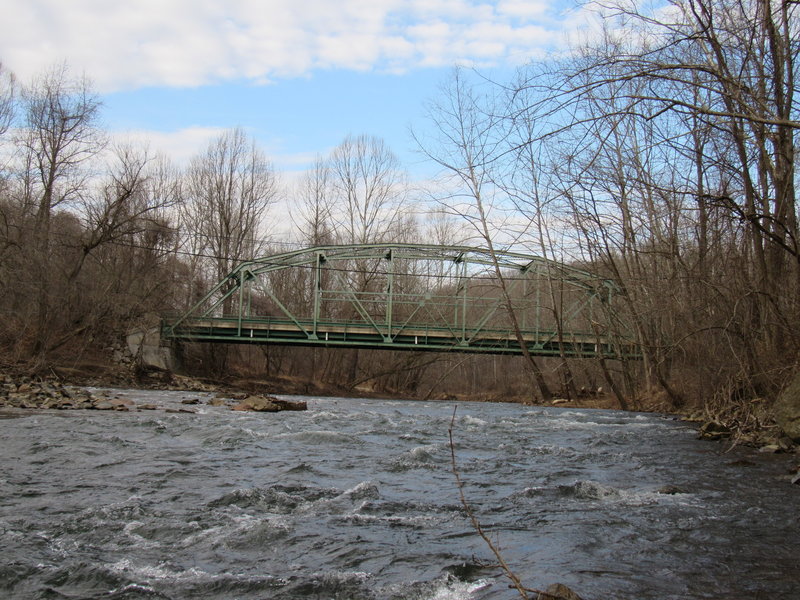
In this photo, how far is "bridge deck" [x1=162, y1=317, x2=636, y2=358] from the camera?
29.0 meters

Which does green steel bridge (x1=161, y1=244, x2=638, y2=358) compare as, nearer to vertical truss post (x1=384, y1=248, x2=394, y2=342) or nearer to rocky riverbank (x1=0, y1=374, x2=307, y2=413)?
vertical truss post (x1=384, y1=248, x2=394, y2=342)

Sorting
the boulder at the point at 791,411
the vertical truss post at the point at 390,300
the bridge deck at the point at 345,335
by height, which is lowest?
the boulder at the point at 791,411

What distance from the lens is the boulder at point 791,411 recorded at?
28.5 ft

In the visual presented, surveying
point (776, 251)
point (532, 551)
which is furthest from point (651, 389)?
point (532, 551)

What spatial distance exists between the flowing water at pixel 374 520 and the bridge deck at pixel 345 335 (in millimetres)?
19489

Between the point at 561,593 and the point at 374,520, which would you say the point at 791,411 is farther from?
the point at 561,593

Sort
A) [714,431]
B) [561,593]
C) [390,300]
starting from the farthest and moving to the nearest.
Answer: [390,300] < [714,431] < [561,593]

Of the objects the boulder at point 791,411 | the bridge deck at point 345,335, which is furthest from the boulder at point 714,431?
the bridge deck at point 345,335

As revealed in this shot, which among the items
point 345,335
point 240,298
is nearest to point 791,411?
point 345,335

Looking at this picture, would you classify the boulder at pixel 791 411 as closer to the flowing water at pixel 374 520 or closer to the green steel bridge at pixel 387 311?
the flowing water at pixel 374 520

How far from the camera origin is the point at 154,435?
977cm

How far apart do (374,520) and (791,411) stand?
6495mm

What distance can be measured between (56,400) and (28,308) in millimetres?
9267

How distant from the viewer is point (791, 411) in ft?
28.9
